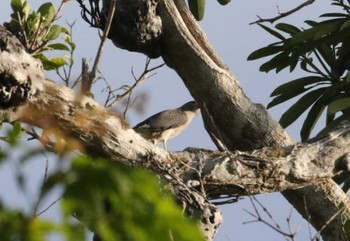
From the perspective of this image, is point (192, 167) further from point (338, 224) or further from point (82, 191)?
point (82, 191)

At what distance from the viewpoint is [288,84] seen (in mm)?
5039

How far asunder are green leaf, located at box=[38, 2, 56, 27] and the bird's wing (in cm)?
143

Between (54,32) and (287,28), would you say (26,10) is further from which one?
(287,28)

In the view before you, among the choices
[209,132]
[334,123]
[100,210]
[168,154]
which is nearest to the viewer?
[100,210]

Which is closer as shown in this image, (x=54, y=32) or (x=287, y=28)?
(x=54, y=32)

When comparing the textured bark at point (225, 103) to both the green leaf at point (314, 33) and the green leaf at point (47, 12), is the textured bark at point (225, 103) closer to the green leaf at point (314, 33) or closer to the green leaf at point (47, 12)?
the green leaf at point (47, 12)

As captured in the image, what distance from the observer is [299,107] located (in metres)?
4.93

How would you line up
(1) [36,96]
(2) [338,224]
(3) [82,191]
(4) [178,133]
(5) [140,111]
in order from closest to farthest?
(3) [82,191] → (5) [140,111] → (1) [36,96] → (2) [338,224] → (4) [178,133]

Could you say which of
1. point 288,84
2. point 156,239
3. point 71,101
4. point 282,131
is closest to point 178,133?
point 288,84

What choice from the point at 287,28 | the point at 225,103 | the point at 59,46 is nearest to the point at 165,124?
the point at 287,28

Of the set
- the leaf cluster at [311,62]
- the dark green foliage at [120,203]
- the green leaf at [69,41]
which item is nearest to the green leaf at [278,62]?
the leaf cluster at [311,62]

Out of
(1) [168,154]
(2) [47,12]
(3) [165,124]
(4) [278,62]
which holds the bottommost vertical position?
(3) [165,124]

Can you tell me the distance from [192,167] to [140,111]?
87 cm

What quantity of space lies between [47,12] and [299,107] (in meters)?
2.07
